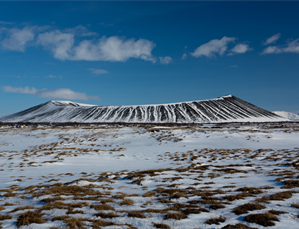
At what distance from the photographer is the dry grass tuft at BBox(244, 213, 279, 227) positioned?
6.58m

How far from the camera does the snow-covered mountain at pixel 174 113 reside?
478ft

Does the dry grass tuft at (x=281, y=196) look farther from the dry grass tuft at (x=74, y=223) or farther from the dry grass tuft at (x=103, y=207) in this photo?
the dry grass tuft at (x=74, y=223)

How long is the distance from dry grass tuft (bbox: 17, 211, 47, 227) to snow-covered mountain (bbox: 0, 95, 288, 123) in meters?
134

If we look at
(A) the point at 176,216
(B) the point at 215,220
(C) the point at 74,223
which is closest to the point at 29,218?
(C) the point at 74,223

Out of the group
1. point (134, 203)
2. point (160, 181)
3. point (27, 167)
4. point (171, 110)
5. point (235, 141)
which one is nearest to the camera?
point (134, 203)

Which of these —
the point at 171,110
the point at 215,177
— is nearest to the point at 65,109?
the point at 171,110

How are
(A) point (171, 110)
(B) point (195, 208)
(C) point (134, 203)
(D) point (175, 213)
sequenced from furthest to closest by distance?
(A) point (171, 110) < (C) point (134, 203) < (B) point (195, 208) < (D) point (175, 213)

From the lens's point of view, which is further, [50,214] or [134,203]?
[134,203]

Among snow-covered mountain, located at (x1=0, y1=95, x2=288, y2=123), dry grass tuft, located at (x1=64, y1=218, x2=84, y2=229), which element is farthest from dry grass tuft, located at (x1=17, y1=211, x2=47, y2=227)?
snow-covered mountain, located at (x1=0, y1=95, x2=288, y2=123)

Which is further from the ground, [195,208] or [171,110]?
[171,110]

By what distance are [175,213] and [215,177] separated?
328 inches

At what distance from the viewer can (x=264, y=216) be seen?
6934 millimetres

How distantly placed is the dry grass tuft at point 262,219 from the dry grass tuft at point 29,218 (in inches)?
312

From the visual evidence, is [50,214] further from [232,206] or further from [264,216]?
[264,216]
